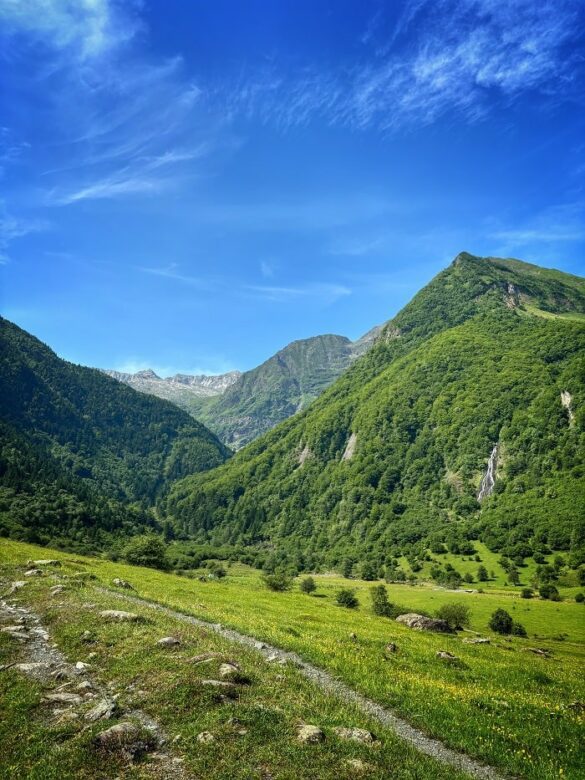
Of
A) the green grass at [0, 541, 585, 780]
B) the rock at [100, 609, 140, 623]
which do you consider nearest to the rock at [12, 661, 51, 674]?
the green grass at [0, 541, 585, 780]

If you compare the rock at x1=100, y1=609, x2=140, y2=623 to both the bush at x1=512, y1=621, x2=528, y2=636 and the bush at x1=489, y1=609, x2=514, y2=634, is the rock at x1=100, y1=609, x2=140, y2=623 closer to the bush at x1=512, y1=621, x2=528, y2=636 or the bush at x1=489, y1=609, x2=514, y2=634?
the bush at x1=489, y1=609, x2=514, y2=634

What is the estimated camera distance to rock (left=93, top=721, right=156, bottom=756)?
486 inches

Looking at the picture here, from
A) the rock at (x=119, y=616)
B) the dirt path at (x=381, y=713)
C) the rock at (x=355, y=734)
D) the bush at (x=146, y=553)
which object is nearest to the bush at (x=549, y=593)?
the bush at (x=146, y=553)

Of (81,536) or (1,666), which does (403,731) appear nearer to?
(1,666)

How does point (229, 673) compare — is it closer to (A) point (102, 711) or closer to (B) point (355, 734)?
(A) point (102, 711)

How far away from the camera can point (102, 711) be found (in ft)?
46.8

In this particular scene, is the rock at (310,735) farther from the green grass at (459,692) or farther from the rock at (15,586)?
the rock at (15,586)

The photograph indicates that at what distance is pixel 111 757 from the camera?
470 inches

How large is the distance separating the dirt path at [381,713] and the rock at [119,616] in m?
6.00

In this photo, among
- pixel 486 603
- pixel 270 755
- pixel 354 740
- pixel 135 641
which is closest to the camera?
pixel 270 755

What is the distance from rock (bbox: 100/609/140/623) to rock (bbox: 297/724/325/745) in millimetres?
15716

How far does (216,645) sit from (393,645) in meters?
14.1

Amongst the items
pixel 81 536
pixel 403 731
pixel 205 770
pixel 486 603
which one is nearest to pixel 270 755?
pixel 205 770

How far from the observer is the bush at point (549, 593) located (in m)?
148
